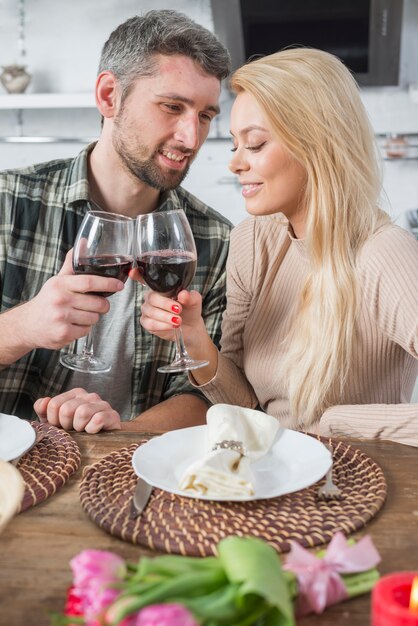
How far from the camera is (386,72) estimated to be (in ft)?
11.7

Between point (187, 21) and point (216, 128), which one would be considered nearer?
point (187, 21)

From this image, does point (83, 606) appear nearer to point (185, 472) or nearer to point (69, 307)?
point (185, 472)

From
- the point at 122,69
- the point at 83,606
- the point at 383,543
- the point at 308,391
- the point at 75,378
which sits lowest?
the point at 75,378

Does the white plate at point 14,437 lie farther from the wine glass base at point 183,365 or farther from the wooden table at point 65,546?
the wine glass base at point 183,365

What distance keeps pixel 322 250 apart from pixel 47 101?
243 centimetres

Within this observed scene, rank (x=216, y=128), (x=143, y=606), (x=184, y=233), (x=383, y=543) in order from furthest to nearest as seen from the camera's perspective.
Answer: (x=216, y=128) → (x=184, y=233) → (x=383, y=543) → (x=143, y=606)

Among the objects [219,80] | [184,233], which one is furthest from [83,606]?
[219,80]

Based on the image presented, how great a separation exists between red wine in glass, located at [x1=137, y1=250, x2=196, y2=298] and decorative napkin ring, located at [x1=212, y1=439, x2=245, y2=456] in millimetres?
323

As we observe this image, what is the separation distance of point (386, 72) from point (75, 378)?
2.34 m

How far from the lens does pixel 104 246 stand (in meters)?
1.17

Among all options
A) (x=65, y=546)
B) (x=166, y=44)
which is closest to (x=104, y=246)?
(x=65, y=546)

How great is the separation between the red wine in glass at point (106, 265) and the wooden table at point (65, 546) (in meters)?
0.30

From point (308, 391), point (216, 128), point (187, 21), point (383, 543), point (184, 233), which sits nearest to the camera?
point (383, 543)

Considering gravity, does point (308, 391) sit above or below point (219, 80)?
below
